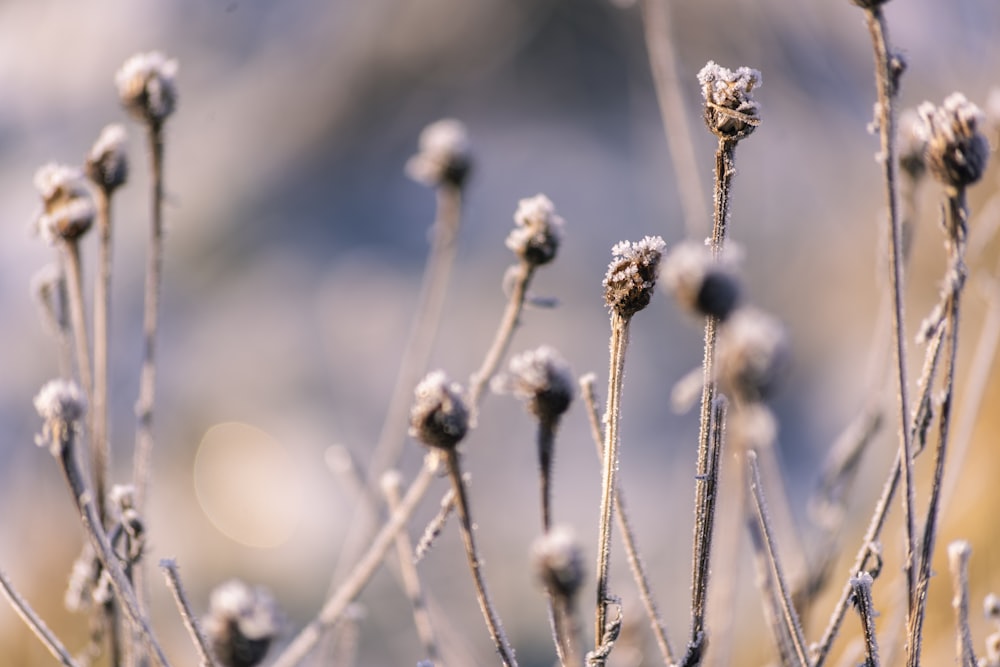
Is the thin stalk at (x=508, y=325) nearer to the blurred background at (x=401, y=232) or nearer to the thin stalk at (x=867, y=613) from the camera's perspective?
the thin stalk at (x=867, y=613)

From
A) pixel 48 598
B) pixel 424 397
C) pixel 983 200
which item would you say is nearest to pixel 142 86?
pixel 424 397

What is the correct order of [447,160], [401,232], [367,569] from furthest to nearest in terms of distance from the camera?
1. [401,232]
2. [447,160]
3. [367,569]

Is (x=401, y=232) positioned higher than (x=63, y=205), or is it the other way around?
(x=401, y=232)

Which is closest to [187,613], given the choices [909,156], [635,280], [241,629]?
[241,629]

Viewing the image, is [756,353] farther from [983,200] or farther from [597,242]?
[597,242]

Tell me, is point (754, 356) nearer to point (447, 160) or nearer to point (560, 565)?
point (560, 565)

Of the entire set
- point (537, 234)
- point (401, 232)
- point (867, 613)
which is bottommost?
point (867, 613)
